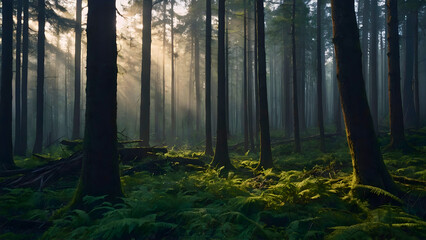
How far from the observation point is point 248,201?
4.88 meters

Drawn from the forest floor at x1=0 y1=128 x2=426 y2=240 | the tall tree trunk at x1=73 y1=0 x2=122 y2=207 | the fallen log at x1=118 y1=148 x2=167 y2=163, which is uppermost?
the tall tree trunk at x1=73 y1=0 x2=122 y2=207

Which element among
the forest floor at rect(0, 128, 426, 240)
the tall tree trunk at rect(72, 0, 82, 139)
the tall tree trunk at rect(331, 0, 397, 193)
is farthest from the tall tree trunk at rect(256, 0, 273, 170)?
the tall tree trunk at rect(72, 0, 82, 139)

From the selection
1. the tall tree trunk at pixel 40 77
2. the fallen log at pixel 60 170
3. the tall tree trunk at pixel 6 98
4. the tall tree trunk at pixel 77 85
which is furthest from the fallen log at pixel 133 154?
the tall tree trunk at pixel 77 85

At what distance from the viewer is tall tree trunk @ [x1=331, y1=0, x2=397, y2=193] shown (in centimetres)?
549

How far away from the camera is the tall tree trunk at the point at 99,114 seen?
5402 mm

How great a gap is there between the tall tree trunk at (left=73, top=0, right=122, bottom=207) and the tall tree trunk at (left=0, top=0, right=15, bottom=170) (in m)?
6.47

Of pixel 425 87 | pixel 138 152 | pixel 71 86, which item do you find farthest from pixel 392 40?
pixel 71 86

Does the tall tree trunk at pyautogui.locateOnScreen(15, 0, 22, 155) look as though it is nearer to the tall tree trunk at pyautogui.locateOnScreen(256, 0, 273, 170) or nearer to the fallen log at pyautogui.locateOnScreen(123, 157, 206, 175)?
the fallen log at pyautogui.locateOnScreen(123, 157, 206, 175)

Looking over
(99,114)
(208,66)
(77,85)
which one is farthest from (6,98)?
(208,66)

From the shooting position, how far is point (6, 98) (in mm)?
10047

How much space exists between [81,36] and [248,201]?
2057 centimetres

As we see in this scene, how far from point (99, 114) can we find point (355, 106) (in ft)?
18.2

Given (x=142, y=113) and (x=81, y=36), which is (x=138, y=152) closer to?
(x=142, y=113)

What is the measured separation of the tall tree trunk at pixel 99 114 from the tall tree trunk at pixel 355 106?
203 inches
